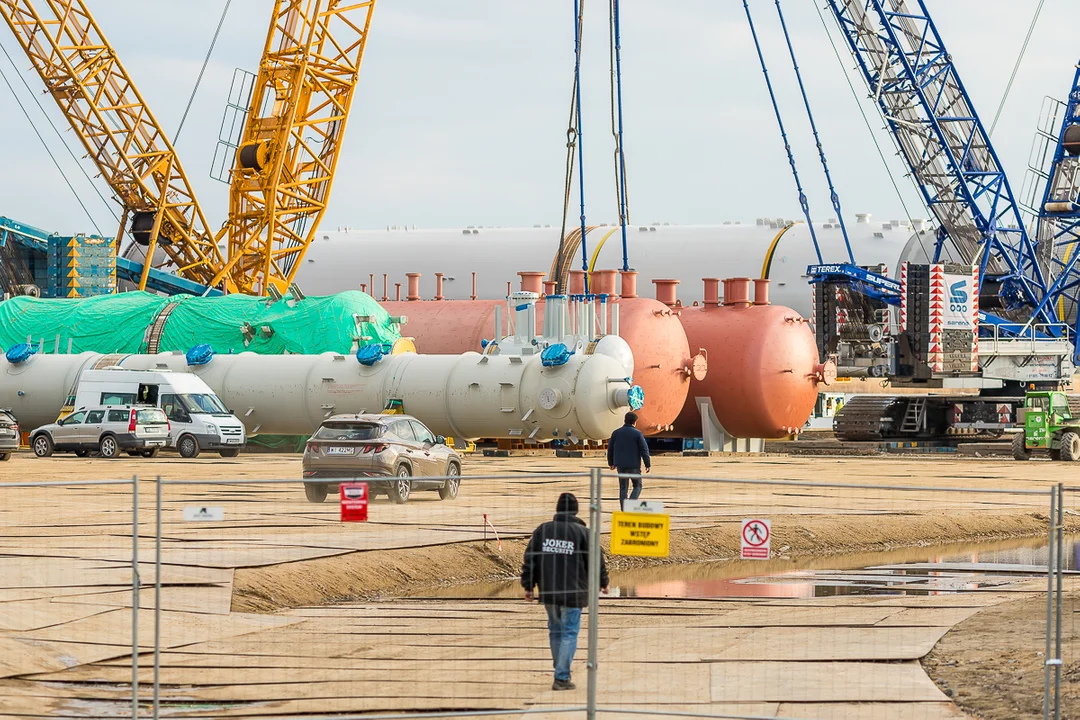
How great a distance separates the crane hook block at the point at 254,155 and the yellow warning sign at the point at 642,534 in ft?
164

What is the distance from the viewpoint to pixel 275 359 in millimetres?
40812

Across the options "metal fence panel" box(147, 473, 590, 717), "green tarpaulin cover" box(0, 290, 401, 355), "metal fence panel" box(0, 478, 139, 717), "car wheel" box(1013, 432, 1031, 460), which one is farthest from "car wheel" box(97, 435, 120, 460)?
"car wheel" box(1013, 432, 1031, 460)

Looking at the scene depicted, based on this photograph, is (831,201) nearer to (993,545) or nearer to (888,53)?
(888,53)

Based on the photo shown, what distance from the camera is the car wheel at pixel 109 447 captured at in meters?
37.8

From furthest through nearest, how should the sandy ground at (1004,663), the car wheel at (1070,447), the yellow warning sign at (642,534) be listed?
the car wheel at (1070,447)
the sandy ground at (1004,663)
the yellow warning sign at (642,534)

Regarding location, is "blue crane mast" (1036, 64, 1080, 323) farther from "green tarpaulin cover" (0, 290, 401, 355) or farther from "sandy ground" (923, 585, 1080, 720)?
"sandy ground" (923, 585, 1080, 720)

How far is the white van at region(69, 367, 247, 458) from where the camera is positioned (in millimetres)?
38312

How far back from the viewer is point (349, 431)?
2569 cm

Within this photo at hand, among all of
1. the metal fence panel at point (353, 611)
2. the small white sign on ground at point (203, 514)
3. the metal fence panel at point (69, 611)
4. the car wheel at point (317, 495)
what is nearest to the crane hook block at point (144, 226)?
the metal fence panel at point (353, 611)

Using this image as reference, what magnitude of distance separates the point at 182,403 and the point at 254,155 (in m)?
22.7

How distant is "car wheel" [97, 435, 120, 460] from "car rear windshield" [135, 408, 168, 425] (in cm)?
77

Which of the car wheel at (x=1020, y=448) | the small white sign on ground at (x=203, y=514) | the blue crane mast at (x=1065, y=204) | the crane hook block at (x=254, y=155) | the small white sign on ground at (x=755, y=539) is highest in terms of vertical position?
the crane hook block at (x=254, y=155)

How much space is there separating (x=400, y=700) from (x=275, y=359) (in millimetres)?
30205

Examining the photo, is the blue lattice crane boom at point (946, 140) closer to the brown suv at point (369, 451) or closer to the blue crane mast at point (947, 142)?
the blue crane mast at point (947, 142)
